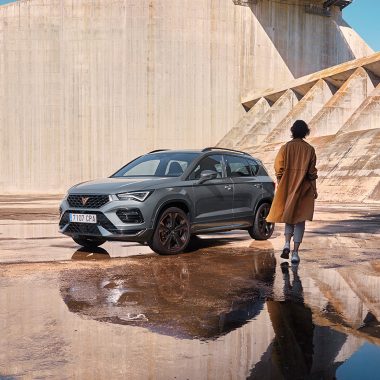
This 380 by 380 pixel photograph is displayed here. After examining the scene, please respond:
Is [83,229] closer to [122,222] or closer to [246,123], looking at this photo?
[122,222]

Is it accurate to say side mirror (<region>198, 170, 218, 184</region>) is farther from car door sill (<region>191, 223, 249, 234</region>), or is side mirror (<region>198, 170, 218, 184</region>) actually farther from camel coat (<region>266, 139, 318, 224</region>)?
camel coat (<region>266, 139, 318, 224</region>)

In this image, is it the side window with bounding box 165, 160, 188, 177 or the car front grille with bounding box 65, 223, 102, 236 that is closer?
the car front grille with bounding box 65, 223, 102, 236

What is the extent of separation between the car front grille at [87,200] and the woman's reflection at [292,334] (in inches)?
122

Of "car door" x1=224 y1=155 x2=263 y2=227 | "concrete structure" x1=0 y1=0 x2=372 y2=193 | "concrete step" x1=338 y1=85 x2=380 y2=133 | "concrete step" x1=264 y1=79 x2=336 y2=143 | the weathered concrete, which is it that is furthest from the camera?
"concrete structure" x1=0 y1=0 x2=372 y2=193

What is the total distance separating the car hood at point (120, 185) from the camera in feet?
25.9

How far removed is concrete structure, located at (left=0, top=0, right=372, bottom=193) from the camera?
38.9 metres

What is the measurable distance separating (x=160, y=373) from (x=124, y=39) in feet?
124

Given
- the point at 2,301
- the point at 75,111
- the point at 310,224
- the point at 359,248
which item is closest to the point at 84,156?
the point at 75,111

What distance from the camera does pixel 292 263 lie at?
7.19 metres

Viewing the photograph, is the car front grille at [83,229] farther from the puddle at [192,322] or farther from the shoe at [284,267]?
the shoe at [284,267]

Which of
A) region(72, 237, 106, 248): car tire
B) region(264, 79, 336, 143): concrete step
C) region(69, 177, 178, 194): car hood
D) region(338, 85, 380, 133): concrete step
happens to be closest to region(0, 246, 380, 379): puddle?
region(69, 177, 178, 194): car hood

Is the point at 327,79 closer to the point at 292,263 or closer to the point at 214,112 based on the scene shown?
the point at 214,112

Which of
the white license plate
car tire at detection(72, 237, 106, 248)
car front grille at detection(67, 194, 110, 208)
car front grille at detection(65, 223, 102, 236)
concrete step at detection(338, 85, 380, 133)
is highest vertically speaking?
concrete step at detection(338, 85, 380, 133)

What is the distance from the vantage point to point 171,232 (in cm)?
815
